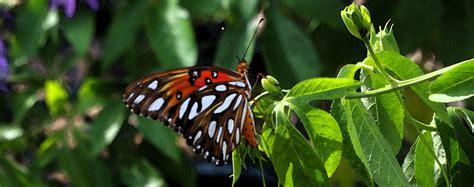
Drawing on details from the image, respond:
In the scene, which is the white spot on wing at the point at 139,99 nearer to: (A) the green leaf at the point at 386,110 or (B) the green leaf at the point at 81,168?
(A) the green leaf at the point at 386,110

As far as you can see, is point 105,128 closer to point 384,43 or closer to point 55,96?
point 55,96

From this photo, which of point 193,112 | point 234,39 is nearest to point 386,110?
point 193,112

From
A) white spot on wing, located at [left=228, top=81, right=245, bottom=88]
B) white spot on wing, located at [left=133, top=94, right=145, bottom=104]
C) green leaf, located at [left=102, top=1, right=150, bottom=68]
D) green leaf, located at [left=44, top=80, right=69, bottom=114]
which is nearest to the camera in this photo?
white spot on wing, located at [left=228, top=81, right=245, bottom=88]

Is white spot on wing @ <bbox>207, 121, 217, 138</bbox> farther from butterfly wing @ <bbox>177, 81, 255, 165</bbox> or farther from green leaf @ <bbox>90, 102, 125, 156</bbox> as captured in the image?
green leaf @ <bbox>90, 102, 125, 156</bbox>

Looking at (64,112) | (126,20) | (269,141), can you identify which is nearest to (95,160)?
(64,112)

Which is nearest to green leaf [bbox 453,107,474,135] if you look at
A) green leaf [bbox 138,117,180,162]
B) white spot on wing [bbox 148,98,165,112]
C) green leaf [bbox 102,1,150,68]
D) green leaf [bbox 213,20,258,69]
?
white spot on wing [bbox 148,98,165,112]

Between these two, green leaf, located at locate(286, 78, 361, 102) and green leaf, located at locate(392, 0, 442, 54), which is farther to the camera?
green leaf, located at locate(392, 0, 442, 54)
